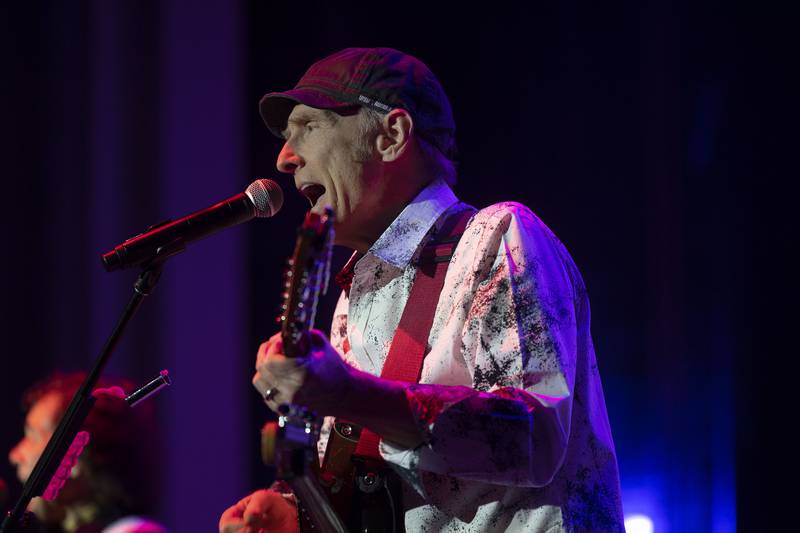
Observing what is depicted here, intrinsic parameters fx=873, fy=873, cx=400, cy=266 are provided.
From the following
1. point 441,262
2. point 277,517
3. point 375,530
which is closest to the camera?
point 375,530

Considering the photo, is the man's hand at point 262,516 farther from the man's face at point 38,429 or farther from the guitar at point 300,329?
the man's face at point 38,429

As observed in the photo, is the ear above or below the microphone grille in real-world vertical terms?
above

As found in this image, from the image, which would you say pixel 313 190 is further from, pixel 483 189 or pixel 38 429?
pixel 483 189

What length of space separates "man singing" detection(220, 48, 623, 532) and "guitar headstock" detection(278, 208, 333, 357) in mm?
30

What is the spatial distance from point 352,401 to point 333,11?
2785 mm

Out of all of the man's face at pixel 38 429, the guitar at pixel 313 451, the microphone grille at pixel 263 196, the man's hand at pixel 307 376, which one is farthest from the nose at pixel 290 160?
the man's face at pixel 38 429

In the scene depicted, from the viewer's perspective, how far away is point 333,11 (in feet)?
12.7

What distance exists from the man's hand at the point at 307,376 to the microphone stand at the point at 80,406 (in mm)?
386

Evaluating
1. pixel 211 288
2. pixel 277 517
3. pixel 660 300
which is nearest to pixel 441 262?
pixel 277 517

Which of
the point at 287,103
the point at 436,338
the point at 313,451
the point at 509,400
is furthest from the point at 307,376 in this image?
the point at 287,103

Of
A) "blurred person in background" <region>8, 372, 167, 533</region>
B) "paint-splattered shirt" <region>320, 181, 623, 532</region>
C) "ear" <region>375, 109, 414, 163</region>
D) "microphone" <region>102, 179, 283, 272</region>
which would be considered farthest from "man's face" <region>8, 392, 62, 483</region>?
"ear" <region>375, 109, 414, 163</region>

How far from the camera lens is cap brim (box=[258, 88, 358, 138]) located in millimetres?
1977

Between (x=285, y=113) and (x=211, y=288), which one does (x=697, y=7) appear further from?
(x=211, y=288)

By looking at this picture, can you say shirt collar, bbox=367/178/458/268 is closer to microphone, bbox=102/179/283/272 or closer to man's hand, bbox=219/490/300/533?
microphone, bbox=102/179/283/272
